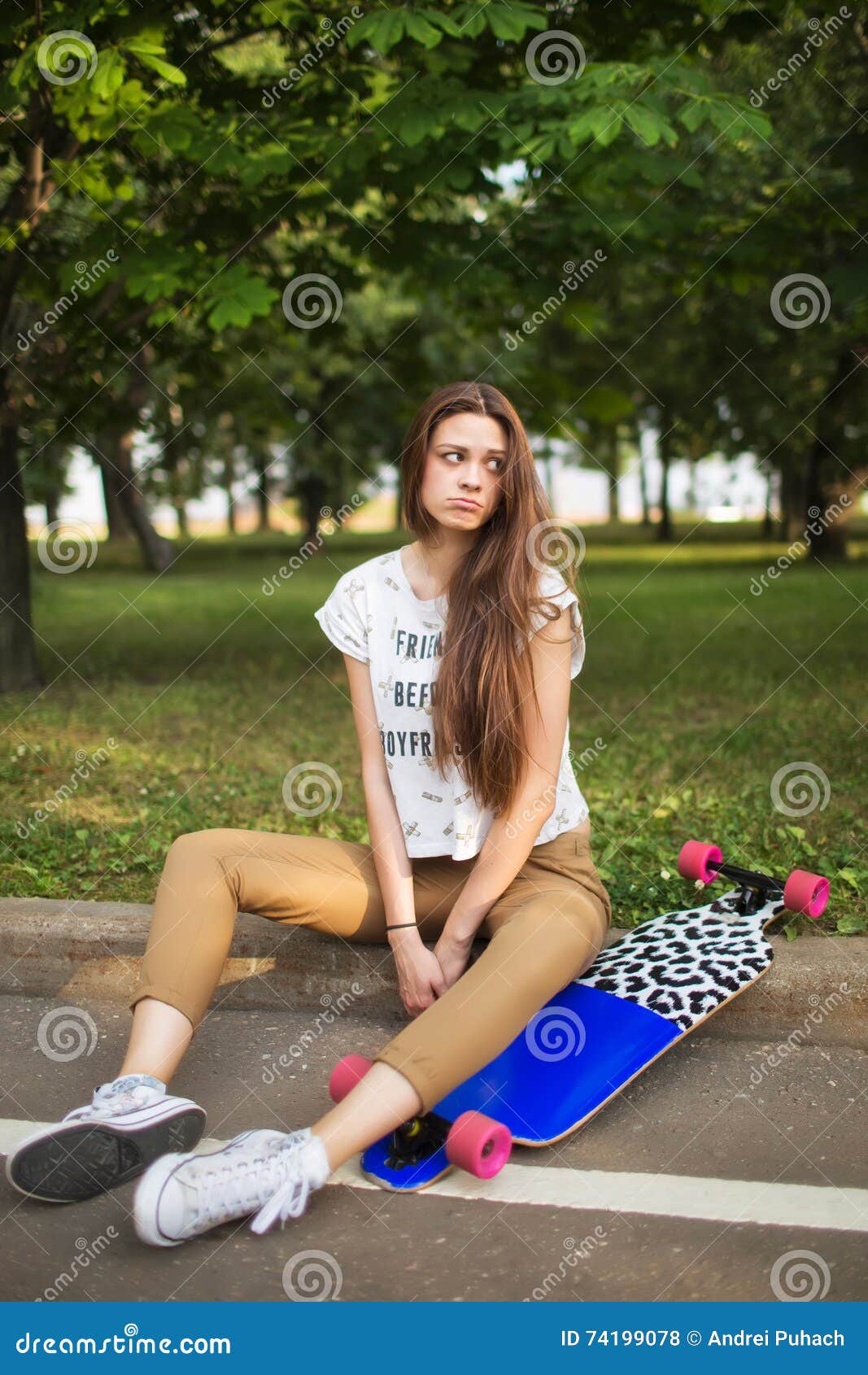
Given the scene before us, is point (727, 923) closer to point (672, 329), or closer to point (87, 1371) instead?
point (87, 1371)

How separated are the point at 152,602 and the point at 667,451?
67.9 ft

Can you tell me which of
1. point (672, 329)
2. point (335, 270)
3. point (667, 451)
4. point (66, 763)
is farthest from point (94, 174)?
point (667, 451)

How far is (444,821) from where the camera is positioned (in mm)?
3070

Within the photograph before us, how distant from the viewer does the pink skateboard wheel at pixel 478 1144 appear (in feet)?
7.93

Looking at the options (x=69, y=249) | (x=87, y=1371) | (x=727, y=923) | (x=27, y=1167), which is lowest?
(x=87, y=1371)

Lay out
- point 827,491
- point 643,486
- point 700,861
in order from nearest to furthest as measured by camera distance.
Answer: point 700,861 → point 827,491 → point 643,486

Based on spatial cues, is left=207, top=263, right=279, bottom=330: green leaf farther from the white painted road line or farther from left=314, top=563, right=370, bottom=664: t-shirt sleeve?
the white painted road line

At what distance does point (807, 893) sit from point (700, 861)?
396 millimetres

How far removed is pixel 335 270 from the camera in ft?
26.2

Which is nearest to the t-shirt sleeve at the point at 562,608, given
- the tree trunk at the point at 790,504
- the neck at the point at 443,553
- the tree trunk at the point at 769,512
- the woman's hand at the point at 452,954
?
the neck at the point at 443,553

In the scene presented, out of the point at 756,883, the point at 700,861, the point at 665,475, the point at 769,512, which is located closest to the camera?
the point at 756,883

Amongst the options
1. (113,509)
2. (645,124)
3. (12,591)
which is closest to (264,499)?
(113,509)

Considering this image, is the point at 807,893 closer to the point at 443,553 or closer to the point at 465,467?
the point at 443,553

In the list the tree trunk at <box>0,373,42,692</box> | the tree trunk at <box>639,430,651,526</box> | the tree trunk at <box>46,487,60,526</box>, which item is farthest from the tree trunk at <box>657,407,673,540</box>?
the tree trunk at <box>0,373,42,692</box>
